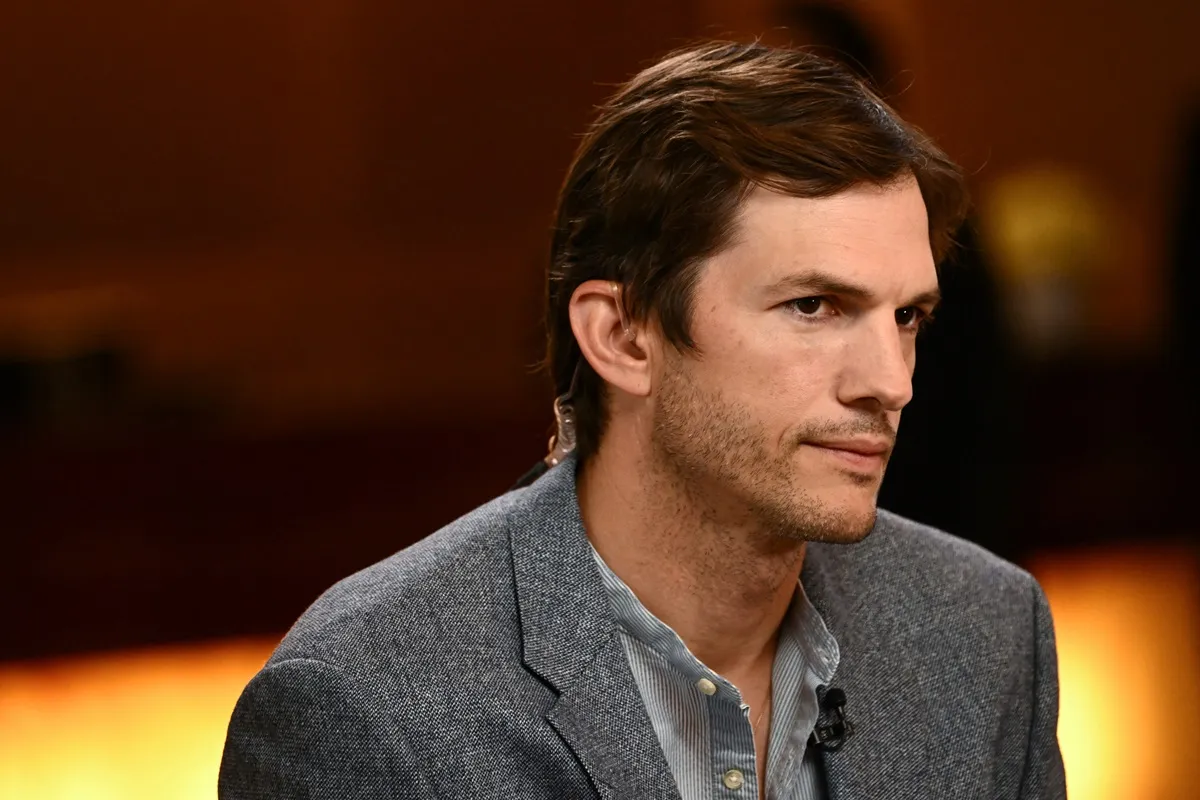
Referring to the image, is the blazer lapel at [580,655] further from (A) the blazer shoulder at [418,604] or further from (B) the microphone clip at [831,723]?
(B) the microphone clip at [831,723]

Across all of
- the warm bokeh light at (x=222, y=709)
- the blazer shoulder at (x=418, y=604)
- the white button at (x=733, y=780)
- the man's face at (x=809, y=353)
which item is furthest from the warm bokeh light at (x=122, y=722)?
the man's face at (x=809, y=353)

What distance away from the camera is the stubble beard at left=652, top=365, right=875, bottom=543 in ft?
5.22

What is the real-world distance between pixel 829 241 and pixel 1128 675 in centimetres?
282

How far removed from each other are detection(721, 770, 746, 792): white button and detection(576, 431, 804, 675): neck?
5.3 inches

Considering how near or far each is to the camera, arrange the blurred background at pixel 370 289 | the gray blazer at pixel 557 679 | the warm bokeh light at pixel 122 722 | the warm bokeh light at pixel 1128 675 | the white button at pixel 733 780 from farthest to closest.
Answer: the blurred background at pixel 370 289, the warm bokeh light at pixel 1128 675, the warm bokeh light at pixel 122 722, the white button at pixel 733 780, the gray blazer at pixel 557 679

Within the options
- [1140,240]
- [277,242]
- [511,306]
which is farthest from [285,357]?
[1140,240]

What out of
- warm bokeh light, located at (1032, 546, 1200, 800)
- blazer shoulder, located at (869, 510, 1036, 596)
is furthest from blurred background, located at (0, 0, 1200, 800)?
blazer shoulder, located at (869, 510, 1036, 596)

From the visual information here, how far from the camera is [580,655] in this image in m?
1.62

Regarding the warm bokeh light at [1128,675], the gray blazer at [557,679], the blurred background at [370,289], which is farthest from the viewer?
the blurred background at [370,289]

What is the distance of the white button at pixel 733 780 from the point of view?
5.42 ft

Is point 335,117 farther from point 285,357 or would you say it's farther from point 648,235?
point 648,235

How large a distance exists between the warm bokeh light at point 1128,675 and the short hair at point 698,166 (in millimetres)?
1860

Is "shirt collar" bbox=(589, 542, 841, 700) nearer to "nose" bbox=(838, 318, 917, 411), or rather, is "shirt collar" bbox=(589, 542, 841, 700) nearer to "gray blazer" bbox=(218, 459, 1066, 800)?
"gray blazer" bbox=(218, 459, 1066, 800)

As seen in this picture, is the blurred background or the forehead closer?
the forehead
